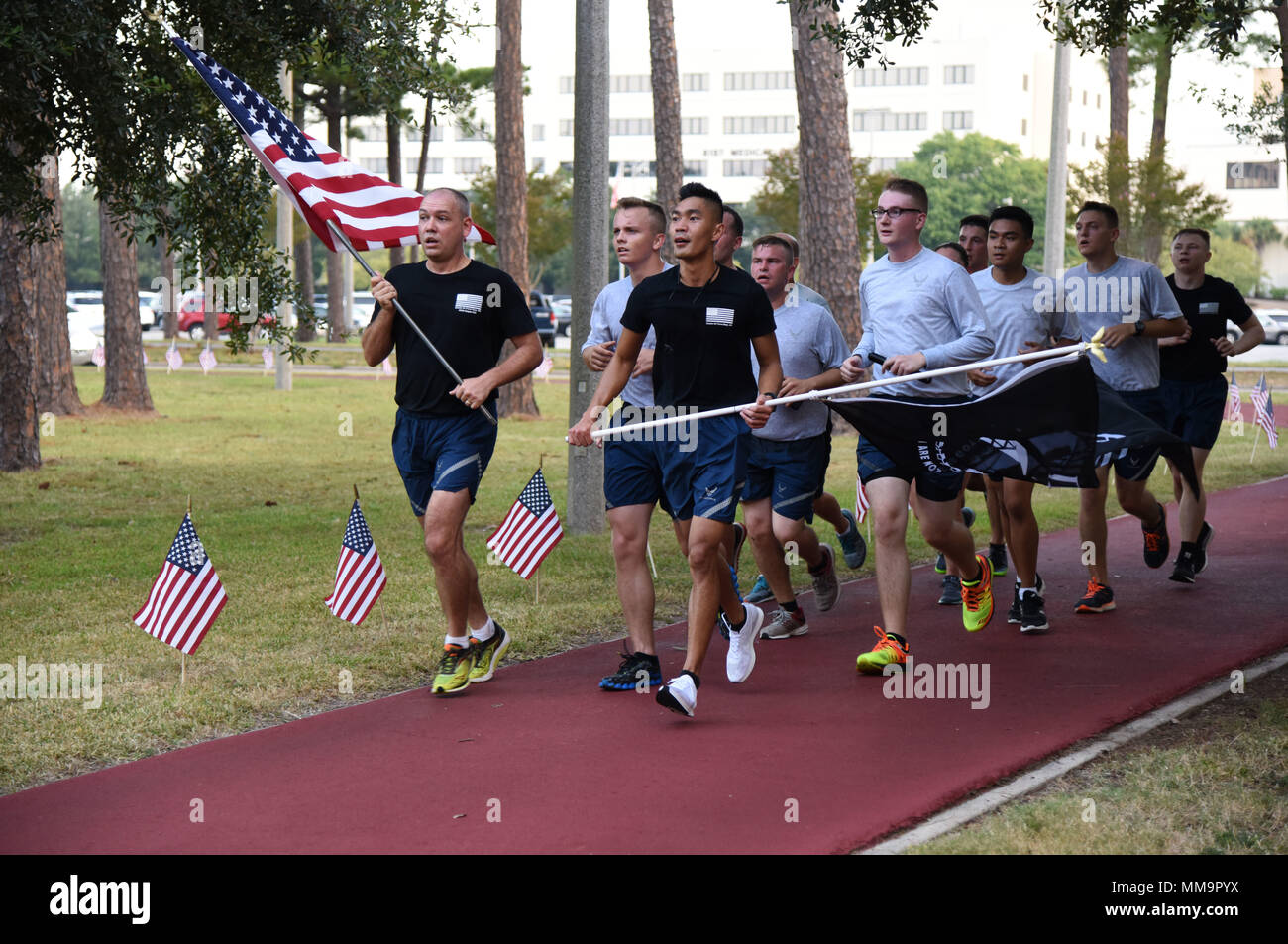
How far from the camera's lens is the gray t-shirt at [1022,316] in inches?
341

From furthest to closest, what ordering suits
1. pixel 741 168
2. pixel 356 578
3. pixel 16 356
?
pixel 741 168 < pixel 16 356 < pixel 356 578

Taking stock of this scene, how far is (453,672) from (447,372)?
146cm

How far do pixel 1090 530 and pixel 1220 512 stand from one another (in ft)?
18.3

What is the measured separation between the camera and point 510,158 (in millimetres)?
24750

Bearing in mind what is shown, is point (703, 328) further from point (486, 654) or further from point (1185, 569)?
point (1185, 569)

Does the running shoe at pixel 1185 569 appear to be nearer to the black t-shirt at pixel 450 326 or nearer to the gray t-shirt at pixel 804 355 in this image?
the gray t-shirt at pixel 804 355

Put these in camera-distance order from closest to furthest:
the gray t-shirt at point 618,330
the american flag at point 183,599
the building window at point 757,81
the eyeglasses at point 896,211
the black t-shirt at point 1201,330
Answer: the american flag at point 183,599, the eyeglasses at point 896,211, the gray t-shirt at point 618,330, the black t-shirt at point 1201,330, the building window at point 757,81

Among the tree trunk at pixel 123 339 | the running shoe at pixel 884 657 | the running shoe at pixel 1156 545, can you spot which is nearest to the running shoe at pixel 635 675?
the running shoe at pixel 884 657

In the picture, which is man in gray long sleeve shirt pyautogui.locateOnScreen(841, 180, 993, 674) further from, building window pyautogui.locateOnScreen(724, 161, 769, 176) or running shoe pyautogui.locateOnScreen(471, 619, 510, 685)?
building window pyautogui.locateOnScreen(724, 161, 769, 176)

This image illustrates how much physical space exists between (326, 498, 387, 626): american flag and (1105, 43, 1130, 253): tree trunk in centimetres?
3305

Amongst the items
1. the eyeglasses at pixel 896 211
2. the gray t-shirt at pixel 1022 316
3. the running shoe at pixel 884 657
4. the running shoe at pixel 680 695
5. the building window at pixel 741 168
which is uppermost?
the building window at pixel 741 168

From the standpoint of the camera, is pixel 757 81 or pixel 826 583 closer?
pixel 826 583

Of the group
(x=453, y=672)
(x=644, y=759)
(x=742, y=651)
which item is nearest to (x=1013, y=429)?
(x=742, y=651)

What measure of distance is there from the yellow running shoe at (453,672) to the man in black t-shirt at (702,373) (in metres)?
1.20
